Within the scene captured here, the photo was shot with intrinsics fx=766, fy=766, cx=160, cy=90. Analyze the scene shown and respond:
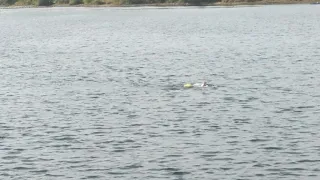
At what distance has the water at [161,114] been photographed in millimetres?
34531

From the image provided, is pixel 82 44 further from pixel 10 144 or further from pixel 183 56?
pixel 10 144

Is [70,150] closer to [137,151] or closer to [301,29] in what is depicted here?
[137,151]

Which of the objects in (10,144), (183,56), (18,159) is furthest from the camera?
(183,56)

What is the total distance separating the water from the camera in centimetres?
3453

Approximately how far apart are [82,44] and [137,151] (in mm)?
68936

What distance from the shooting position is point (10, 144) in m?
39.0

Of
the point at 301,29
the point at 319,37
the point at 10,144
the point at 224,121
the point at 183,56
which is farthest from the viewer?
the point at 301,29

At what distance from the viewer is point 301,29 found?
121 m

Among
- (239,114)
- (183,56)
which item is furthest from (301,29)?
(239,114)

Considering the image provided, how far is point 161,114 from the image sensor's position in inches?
1822

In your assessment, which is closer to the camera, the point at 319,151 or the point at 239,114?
the point at 319,151

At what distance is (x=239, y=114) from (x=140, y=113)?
6.02 meters

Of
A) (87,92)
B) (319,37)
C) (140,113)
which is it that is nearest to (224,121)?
(140,113)

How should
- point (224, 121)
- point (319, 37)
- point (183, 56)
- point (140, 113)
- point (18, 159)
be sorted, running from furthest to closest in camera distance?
point (319, 37) → point (183, 56) → point (140, 113) → point (224, 121) → point (18, 159)
